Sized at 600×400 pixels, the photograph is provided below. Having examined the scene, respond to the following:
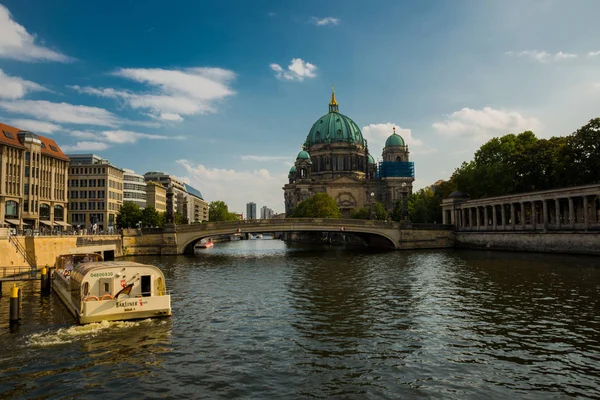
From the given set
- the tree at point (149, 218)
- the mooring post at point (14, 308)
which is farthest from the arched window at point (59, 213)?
the mooring post at point (14, 308)

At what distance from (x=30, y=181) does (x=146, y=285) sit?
218ft

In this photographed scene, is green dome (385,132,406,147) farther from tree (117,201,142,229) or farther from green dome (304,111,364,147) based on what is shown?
tree (117,201,142,229)

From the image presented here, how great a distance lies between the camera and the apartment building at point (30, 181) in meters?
73.0

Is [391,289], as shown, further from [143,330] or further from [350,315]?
[143,330]

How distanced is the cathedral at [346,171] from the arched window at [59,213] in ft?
324

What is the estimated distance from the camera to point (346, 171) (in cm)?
19062

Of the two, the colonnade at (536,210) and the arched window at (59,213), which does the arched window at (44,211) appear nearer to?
the arched window at (59,213)

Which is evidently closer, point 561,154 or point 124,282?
point 124,282

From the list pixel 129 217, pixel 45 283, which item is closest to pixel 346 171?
pixel 129 217

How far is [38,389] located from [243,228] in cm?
6157

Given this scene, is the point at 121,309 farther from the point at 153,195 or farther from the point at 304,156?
the point at 304,156

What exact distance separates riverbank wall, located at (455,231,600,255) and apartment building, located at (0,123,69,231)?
7463 cm

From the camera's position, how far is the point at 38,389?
48.6 feet

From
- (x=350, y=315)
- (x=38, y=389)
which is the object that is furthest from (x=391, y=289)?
(x=38, y=389)
